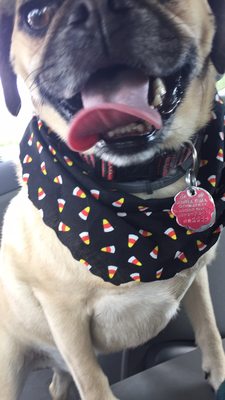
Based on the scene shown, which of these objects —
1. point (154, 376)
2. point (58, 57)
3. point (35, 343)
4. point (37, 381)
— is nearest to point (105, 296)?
point (154, 376)

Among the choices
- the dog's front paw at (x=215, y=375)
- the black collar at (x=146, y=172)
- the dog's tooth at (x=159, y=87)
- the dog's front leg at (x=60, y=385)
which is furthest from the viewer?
the dog's front leg at (x=60, y=385)

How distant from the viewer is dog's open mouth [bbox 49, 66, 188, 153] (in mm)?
1002

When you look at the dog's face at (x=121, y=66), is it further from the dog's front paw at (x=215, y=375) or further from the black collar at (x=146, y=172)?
the dog's front paw at (x=215, y=375)

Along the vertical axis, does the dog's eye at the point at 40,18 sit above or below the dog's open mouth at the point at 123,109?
above

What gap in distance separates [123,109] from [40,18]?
295 millimetres

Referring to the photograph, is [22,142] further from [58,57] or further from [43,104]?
[58,57]

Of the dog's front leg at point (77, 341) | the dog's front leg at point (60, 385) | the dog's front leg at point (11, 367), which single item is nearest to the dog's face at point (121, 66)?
the dog's front leg at point (77, 341)

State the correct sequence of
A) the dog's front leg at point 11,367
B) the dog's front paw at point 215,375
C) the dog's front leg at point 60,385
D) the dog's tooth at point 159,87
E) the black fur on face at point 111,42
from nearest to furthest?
1. the black fur on face at point 111,42
2. the dog's tooth at point 159,87
3. the dog's front paw at point 215,375
4. the dog's front leg at point 11,367
5. the dog's front leg at point 60,385

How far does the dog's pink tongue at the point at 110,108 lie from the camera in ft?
3.26

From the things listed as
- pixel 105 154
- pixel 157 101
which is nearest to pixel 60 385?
pixel 105 154

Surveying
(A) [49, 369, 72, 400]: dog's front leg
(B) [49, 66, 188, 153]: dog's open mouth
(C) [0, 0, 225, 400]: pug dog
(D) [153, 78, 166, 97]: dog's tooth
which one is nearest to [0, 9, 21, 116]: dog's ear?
(C) [0, 0, 225, 400]: pug dog

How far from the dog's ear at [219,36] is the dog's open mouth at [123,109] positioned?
117 mm

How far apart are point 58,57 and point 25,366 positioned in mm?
866

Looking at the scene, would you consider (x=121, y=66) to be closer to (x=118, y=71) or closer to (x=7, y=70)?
(x=118, y=71)
